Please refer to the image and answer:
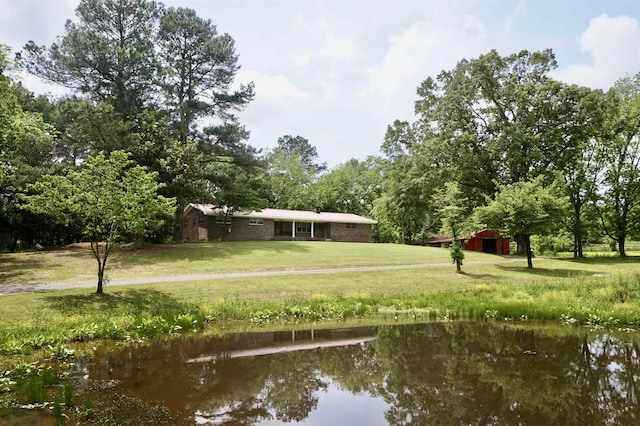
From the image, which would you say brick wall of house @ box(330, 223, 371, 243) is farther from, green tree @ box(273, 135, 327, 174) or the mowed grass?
green tree @ box(273, 135, 327, 174)

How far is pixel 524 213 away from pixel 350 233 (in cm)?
→ 2465

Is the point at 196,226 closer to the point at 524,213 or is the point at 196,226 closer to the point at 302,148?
the point at 524,213

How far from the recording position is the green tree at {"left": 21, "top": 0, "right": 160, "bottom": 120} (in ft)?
105

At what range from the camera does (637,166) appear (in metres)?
37.5

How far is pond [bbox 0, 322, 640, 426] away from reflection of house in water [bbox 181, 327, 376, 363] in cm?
5

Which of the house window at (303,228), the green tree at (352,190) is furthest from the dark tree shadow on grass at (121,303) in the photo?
the green tree at (352,190)

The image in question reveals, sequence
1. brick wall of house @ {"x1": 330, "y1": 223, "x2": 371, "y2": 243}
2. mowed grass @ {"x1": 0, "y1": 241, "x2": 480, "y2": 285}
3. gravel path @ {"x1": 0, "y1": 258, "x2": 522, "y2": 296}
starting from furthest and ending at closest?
brick wall of house @ {"x1": 330, "y1": 223, "x2": 371, "y2": 243} → mowed grass @ {"x1": 0, "y1": 241, "x2": 480, "y2": 285} → gravel path @ {"x1": 0, "y1": 258, "x2": 522, "y2": 296}

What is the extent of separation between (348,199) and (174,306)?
52.5 metres

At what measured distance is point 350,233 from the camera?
48031 millimetres

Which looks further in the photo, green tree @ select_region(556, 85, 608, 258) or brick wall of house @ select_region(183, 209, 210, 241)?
brick wall of house @ select_region(183, 209, 210, 241)

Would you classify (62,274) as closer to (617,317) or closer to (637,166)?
(617,317)

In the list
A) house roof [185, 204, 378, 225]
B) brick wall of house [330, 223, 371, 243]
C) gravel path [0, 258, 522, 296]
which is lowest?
gravel path [0, 258, 522, 296]

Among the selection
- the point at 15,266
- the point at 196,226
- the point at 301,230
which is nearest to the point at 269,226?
the point at 301,230

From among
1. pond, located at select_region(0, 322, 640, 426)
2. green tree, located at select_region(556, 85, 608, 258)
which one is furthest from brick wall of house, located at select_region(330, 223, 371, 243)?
pond, located at select_region(0, 322, 640, 426)
